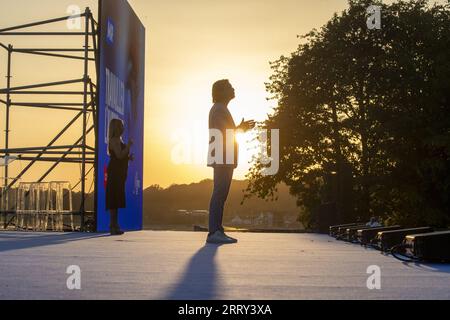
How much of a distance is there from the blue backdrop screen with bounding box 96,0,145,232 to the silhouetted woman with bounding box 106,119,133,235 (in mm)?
2218

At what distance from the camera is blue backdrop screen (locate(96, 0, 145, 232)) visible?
41.6ft

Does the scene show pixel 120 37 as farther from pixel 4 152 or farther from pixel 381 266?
pixel 381 266

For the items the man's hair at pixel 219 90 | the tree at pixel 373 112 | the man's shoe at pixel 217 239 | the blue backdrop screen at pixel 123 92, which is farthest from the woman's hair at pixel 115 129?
the tree at pixel 373 112

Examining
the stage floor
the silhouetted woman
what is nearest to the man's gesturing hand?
the stage floor

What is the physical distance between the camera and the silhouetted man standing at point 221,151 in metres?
7.52

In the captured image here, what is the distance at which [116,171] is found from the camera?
10.2 meters

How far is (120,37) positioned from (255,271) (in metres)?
11.1

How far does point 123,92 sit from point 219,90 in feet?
23.7

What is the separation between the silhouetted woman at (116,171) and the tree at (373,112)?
617 inches

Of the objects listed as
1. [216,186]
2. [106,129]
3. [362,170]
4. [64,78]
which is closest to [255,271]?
[216,186]

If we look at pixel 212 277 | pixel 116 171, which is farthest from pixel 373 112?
pixel 212 277

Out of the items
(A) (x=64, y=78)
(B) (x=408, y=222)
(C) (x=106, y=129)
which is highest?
(A) (x=64, y=78)

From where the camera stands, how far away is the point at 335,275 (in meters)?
3.99

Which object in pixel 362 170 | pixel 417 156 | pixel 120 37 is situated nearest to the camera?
pixel 120 37
